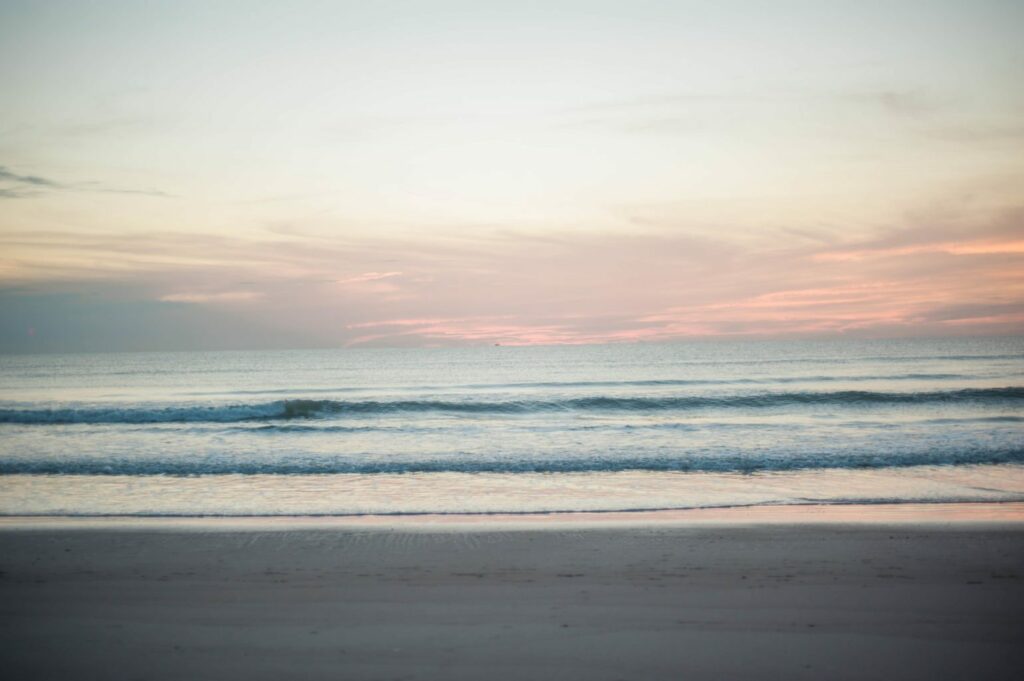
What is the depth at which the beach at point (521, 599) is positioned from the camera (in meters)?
4.98

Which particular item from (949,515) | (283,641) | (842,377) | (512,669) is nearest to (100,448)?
A: (283,641)

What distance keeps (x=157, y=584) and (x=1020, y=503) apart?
12.0 metres

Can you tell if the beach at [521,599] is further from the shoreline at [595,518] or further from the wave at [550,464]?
the wave at [550,464]

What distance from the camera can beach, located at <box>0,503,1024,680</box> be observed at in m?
4.98

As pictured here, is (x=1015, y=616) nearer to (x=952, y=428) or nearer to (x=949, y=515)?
(x=949, y=515)

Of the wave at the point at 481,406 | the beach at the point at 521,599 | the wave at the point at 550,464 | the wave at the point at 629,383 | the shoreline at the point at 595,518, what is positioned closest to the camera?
the beach at the point at 521,599

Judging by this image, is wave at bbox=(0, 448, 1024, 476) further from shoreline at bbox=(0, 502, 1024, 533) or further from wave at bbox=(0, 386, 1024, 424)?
wave at bbox=(0, 386, 1024, 424)

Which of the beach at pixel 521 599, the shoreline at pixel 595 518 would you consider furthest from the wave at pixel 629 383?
the beach at pixel 521 599

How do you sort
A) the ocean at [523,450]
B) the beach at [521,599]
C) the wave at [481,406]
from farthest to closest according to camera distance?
the wave at [481,406] < the ocean at [523,450] < the beach at [521,599]

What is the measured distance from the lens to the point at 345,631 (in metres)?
5.61

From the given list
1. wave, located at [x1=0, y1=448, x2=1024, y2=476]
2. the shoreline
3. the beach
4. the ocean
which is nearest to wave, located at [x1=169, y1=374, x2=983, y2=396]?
the ocean

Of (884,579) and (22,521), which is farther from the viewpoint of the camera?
(22,521)

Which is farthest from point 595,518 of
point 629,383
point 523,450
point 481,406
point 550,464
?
point 629,383

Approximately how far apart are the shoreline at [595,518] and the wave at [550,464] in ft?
13.6
